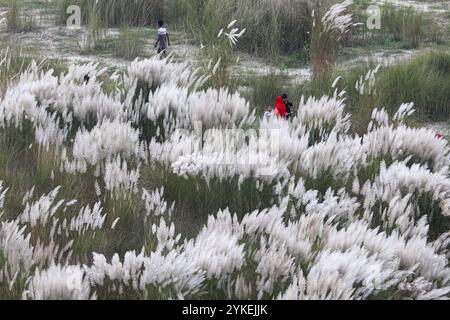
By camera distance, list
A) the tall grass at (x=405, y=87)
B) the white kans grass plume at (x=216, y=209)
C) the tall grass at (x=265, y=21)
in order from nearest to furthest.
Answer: the white kans grass plume at (x=216, y=209) < the tall grass at (x=405, y=87) < the tall grass at (x=265, y=21)

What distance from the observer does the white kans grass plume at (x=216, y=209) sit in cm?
380

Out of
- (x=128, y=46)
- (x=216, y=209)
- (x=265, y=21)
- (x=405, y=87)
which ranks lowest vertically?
(x=216, y=209)

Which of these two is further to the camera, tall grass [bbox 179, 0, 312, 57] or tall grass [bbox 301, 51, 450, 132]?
tall grass [bbox 179, 0, 312, 57]

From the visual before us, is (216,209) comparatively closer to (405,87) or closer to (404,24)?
(405,87)

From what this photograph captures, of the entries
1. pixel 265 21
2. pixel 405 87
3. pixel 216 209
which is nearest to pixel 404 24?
Answer: pixel 265 21

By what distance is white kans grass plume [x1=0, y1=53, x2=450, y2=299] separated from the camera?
12.5ft

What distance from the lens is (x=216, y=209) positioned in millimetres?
5051

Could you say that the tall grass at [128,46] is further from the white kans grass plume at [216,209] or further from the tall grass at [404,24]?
the tall grass at [404,24]

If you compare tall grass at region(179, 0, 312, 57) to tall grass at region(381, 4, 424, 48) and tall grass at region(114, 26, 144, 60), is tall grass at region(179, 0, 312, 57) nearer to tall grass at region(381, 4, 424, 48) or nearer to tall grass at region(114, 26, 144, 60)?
tall grass at region(114, 26, 144, 60)

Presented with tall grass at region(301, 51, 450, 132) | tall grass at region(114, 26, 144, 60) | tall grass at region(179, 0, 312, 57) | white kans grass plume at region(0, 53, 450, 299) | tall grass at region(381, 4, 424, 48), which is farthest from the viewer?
tall grass at region(381, 4, 424, 48)

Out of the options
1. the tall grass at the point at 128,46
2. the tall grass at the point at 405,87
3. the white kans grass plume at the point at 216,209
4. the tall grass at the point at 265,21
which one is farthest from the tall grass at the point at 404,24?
the white kans grass plume at the point at 216,209

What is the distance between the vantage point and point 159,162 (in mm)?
5520

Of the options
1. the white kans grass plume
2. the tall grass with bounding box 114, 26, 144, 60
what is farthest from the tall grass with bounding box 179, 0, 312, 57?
the white kans grass plume
